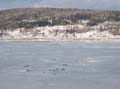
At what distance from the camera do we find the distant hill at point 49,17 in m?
96.1

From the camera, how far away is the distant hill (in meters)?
96.1

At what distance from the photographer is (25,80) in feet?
51.3

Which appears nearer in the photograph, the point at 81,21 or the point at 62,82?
the point at 62,82

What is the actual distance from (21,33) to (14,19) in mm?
22033

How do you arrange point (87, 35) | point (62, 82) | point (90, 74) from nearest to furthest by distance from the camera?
1. point (62, 82)
2. point (90, 74)
3. point (87, 35)

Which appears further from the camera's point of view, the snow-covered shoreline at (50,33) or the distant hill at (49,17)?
the distant hill at (49,17)

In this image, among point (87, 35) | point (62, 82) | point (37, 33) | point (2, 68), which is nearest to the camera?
point (62, 82)

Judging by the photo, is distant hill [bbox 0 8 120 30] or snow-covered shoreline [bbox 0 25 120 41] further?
distant hill [bbox 0 8 120 30]

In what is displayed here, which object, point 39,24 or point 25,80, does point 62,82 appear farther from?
point 39,24

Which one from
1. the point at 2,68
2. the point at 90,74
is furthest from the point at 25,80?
the point at 2,68

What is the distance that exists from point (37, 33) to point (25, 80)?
65.6 m

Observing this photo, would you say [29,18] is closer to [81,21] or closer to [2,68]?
[81,21]

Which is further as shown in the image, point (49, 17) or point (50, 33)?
point (49, 17)

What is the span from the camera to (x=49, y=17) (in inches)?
4215
